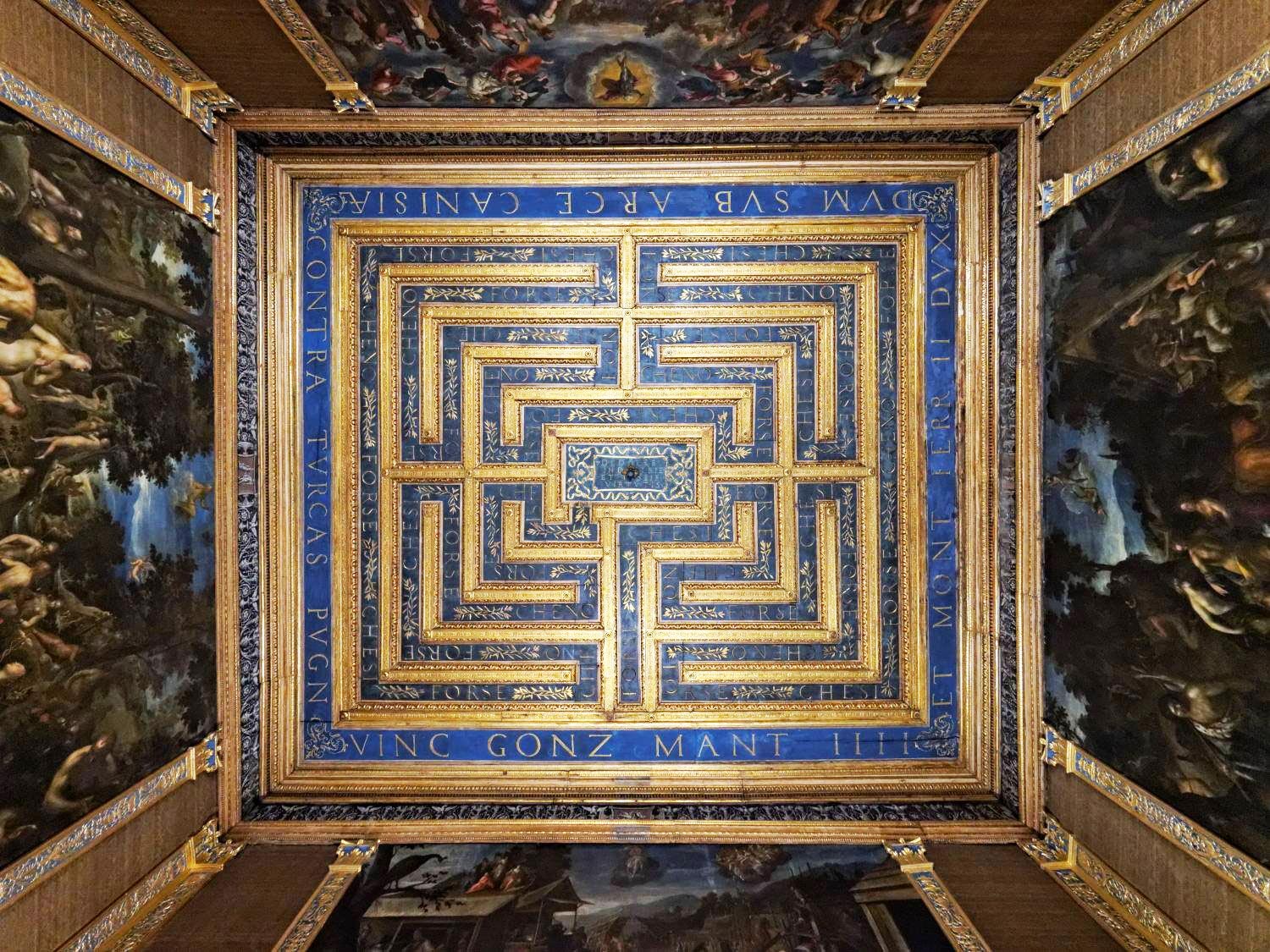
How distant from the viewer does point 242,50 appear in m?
3.95

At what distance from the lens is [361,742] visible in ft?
16.2

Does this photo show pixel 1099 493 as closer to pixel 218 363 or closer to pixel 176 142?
pixel 218 363

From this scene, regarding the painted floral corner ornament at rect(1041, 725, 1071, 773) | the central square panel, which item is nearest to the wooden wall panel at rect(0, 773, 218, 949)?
the central square panel

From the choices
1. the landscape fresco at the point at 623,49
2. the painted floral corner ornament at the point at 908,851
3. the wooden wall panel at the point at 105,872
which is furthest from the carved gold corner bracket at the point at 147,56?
the painted floral corner ornament at the point at 908,851

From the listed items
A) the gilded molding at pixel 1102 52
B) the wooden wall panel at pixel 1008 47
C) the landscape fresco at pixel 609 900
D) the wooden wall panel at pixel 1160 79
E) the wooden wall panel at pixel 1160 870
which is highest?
the wooden wall panel at pixel 1008 47

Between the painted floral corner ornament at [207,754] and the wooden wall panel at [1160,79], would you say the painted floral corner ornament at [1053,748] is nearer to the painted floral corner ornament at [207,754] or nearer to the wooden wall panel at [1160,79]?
the wooden wall panel at [1160,79]

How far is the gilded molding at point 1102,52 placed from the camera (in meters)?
3.50

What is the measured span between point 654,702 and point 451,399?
2.96 m

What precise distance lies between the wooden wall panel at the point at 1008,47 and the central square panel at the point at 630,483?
0.66 metres

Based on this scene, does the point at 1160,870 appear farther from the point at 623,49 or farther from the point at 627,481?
the point at 623,49

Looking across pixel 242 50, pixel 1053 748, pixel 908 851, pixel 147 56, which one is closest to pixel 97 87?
pixel 147 56

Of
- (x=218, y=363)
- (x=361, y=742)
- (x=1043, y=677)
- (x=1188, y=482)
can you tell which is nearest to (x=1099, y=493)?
(x=1188, y=482)

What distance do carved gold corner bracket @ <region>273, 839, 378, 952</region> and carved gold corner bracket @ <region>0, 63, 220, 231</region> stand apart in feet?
14.9

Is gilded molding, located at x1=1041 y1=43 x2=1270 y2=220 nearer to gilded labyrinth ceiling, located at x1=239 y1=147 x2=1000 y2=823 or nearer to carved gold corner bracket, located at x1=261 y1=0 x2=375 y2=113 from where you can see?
gilded labyrinth ceiling, located at x1=239 y1=147 x2=1000 y2=823
